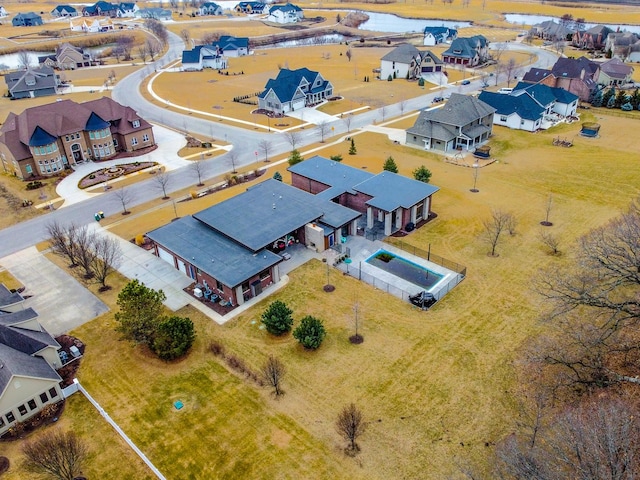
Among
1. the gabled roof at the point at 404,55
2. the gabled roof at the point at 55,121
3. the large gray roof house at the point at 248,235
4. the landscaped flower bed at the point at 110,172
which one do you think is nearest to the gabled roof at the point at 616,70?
the gabled roof at the point at 404,55

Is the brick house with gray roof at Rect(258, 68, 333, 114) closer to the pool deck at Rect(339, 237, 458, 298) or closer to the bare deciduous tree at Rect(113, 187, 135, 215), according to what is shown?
the bare deciduous tree at Rect(113, 187, 135, 215)

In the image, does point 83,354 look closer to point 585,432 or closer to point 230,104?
point 585,432

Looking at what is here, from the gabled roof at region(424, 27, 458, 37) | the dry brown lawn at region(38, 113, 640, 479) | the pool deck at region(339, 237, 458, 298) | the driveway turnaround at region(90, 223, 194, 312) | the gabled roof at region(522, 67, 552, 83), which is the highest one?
the gabled roof at region(424, 27, 458, 37)

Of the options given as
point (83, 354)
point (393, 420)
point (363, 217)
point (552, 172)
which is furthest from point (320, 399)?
point (552, 172)

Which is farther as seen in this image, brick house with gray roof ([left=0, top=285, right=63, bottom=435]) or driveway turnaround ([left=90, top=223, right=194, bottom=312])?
driveway turnaround ([left=90, top=223, right=194, bottom=312])

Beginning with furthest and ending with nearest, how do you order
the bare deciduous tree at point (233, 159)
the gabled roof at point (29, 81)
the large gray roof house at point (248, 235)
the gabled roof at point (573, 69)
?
the gabled roof at point (29, 81), the gabled roof at point (573, 69), the bare deciduous tree at point (233, 159), the large gray roof house at point (248, 235)

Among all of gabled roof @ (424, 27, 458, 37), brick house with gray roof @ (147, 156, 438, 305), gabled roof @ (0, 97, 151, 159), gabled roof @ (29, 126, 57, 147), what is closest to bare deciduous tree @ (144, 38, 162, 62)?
gabled roof @ (0, 97, 151, 159)

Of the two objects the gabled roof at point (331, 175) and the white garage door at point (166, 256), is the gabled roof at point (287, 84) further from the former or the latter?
the white garage door at point (166, 256)
